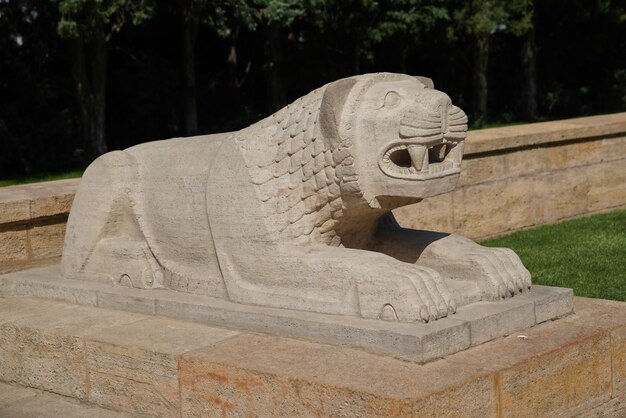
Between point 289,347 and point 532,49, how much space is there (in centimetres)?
2249

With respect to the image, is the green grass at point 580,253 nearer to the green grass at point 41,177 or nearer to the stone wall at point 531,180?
the stone wall at point 531,180

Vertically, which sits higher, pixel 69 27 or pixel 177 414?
pixel 69 27

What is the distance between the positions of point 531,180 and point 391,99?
480cm

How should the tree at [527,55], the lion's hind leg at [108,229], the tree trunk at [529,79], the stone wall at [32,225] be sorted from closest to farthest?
the lion's hind leg at [108,229]
the stone wall at [32,225]
the tree at [527,55]
the tree trunk at [529,79]

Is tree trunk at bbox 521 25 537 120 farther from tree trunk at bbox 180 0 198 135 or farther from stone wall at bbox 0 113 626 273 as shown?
stone wall at bbox 0 113 626 273

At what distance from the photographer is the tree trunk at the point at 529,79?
2564 centimetres

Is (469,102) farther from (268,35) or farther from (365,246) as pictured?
(365,246)

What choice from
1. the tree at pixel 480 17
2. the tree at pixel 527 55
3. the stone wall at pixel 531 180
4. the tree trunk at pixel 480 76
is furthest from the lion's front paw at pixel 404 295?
the tree trunk at pixel 480 76

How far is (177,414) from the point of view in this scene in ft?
14.9

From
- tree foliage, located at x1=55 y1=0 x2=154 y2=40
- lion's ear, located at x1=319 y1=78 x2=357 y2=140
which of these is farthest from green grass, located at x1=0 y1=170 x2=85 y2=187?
lion's ear, located at x1=319 y1=78 x2=357 y2=140

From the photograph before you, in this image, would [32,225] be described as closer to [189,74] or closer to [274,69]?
[189,74]

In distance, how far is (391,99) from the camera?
4590 mm

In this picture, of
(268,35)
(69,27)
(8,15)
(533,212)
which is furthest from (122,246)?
(268,35)

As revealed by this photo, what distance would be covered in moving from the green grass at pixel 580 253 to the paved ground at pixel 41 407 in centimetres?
327
